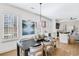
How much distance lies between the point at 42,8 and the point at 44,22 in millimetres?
242

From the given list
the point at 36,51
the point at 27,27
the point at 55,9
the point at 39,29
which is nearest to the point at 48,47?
the point at 36,51

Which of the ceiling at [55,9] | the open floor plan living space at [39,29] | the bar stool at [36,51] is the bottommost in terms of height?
the bar stool at [36,51]

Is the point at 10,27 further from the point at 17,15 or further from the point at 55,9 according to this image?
the point at 55,9

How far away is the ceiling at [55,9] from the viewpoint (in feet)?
5.98

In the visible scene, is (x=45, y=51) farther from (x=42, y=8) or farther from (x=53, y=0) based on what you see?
(x=53, y=0)

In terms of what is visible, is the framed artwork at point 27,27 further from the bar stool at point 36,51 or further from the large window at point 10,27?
the bar stool at point 36,51

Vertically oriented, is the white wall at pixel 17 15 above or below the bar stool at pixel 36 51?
above

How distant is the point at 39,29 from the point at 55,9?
0.44 meters

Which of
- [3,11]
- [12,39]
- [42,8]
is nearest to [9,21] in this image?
[3,11]

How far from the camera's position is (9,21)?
1.81 meters

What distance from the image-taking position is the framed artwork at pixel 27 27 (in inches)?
73.2

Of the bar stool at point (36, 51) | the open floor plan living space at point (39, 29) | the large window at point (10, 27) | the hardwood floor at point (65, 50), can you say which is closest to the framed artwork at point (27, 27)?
the open floor plan living space at point (39, 29)

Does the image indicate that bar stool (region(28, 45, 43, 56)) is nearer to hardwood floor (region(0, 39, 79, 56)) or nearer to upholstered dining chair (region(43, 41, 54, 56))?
upholstered dining chair (region(43, 41, 54, 56))

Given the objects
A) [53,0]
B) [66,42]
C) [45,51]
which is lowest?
[45,51]
